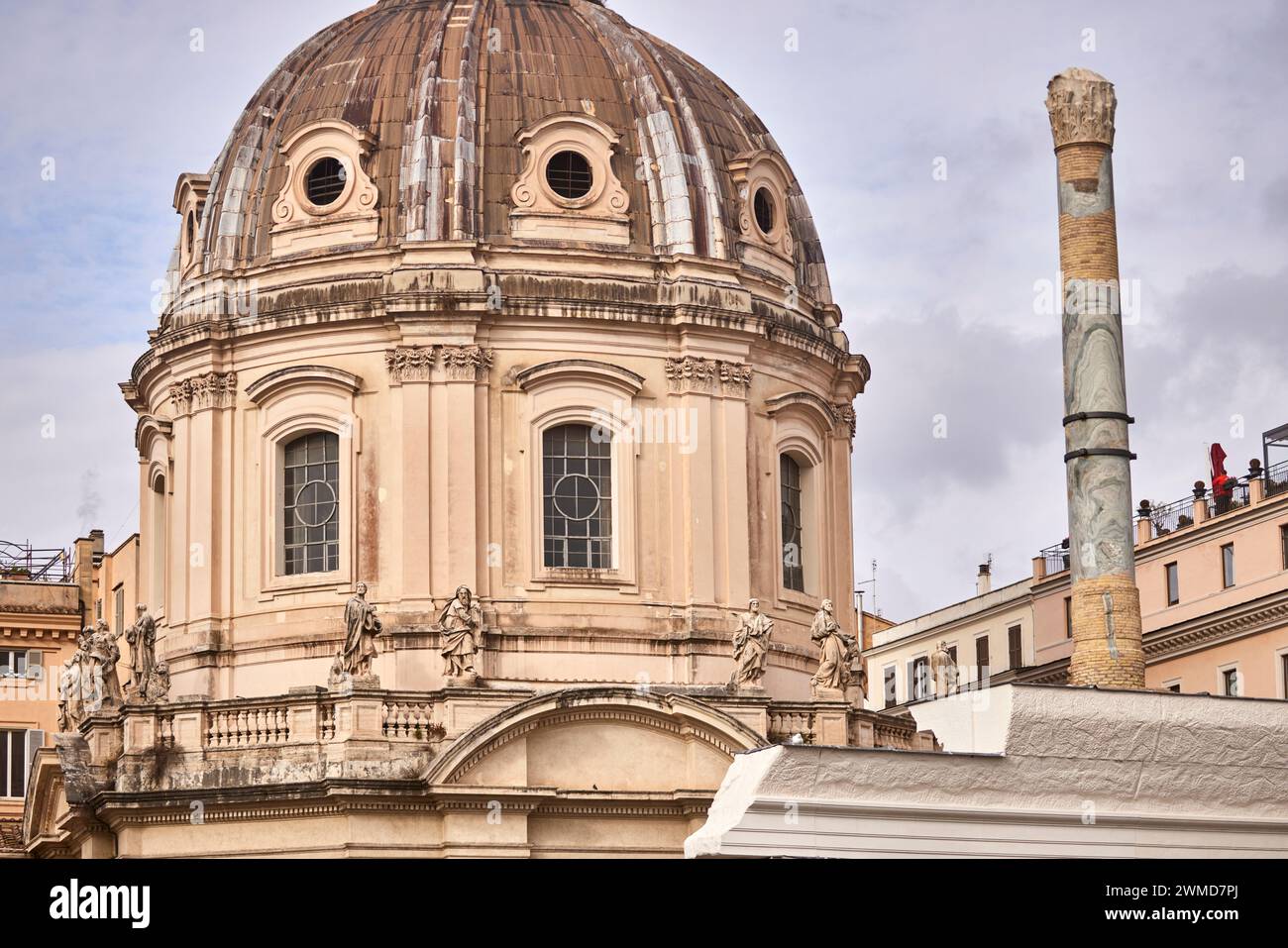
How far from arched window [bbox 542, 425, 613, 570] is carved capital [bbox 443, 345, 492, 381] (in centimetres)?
193

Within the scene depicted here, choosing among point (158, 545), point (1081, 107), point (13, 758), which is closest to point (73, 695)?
point (158, 545)

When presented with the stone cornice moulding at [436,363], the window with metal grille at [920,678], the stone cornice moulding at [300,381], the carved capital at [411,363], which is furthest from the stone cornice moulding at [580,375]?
the window with metal grille at [920,678]

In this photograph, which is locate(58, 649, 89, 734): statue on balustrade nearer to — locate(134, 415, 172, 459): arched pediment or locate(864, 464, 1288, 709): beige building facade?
locate(134, 415, 172, 459): arched pediment

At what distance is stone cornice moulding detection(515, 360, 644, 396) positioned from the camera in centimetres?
5481

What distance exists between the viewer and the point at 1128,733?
34.8 meters

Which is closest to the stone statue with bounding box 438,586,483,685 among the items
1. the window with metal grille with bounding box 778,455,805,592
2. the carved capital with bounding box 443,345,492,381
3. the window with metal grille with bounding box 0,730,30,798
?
the carved capital with bounding box 443,345,492,381

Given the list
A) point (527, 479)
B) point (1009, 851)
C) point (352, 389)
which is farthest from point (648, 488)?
point (1009, 851)

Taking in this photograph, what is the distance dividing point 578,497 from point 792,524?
518 cm

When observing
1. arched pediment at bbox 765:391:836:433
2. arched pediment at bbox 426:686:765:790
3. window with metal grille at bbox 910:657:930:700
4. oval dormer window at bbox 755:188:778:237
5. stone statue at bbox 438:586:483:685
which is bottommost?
arched pediment at bbox 426:686:765:790

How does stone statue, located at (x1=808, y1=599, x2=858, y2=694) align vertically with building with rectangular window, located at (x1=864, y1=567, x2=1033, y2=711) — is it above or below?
below

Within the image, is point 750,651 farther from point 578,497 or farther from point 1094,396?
point 1094,396

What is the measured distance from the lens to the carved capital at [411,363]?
54.6m
